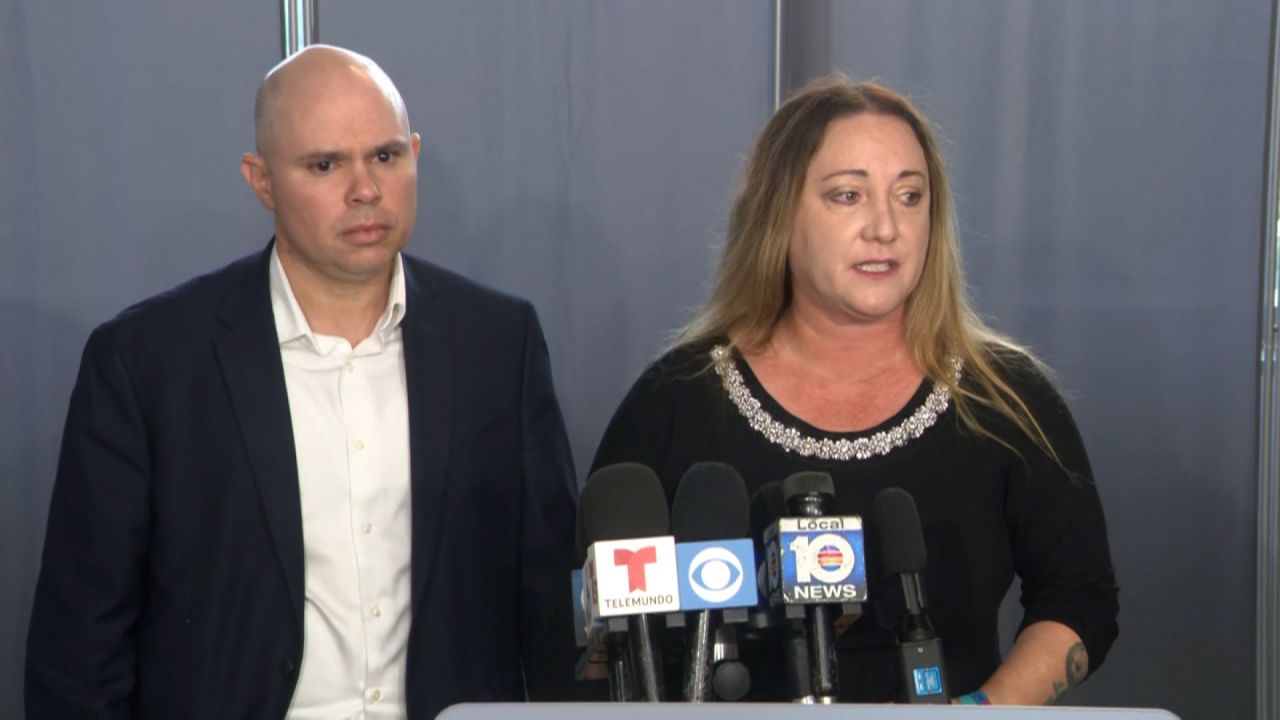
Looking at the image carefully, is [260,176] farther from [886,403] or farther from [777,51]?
[777,51]

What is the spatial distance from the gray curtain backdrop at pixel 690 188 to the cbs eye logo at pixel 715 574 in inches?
92.1

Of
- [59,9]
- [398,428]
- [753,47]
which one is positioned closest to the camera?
[398,428]

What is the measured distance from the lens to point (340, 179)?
7.93 ft

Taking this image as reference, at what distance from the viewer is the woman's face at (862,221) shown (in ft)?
7.74

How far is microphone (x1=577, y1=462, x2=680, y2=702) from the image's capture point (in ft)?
4.82

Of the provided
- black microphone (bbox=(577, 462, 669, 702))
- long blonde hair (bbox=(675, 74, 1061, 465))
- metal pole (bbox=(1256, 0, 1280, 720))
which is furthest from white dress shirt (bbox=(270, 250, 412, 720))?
metal pole (bbox=(1256, 0, 1280, 720))

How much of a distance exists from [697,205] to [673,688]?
1.83 m

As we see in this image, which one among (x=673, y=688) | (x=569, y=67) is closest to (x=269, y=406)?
(x=673, y=688)

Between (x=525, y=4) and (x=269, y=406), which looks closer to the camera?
(x=269, y=406)

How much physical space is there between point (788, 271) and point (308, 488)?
864 millimetres

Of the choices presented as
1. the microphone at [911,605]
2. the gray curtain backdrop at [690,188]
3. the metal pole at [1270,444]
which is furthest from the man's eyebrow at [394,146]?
the metal pole at [1270,444]

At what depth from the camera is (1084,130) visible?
12.3ft

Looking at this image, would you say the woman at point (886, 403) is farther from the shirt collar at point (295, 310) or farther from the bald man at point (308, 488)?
the shirt collar at point (295, 310)

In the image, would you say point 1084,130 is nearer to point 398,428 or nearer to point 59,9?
point 398,428
